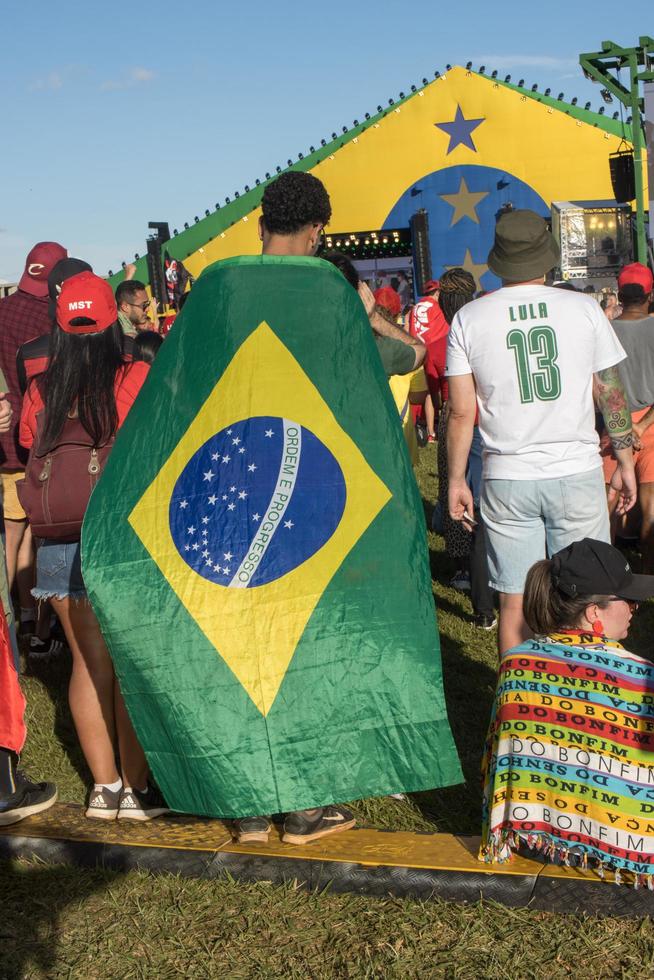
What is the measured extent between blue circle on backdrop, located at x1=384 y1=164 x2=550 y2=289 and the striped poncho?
21.0m

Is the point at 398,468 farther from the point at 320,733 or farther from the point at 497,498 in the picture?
the point at 320,733

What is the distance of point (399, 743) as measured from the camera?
368 centimetres

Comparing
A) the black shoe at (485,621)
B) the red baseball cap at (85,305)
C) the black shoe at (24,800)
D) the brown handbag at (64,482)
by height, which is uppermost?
the red baseball cap at (85,305)

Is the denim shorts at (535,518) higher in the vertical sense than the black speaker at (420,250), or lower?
lower

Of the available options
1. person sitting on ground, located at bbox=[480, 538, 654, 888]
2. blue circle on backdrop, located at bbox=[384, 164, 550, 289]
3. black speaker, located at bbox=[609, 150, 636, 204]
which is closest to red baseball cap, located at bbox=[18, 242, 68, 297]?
person sitting on ground, located at bbox=[480, 538, 654, 888]

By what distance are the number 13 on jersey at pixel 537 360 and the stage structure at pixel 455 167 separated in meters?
19.5

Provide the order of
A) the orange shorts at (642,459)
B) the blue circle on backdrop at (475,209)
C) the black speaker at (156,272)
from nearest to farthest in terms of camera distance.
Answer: the orange shorts at (642,459), the black speaker at (156,272), the blue circle on backdrop at (475,209)

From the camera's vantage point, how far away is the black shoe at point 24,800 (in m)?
4.20

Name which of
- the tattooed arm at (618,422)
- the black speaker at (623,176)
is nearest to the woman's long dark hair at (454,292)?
the tattooed arm at (618,422)

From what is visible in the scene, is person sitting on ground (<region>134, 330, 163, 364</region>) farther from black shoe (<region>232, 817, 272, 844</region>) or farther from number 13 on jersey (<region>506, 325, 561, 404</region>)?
black shoe (<region>232, 817, 272, 844</region>)

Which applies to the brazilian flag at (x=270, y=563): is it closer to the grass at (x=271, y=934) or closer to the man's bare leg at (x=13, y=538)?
the grass at (x=271, y=934)

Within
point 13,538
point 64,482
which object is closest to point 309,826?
point 64,482

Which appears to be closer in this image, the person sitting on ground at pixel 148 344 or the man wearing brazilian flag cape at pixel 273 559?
the man wearing brazilian flag cape at pixel 273 559

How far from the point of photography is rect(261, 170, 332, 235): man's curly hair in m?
3.84
